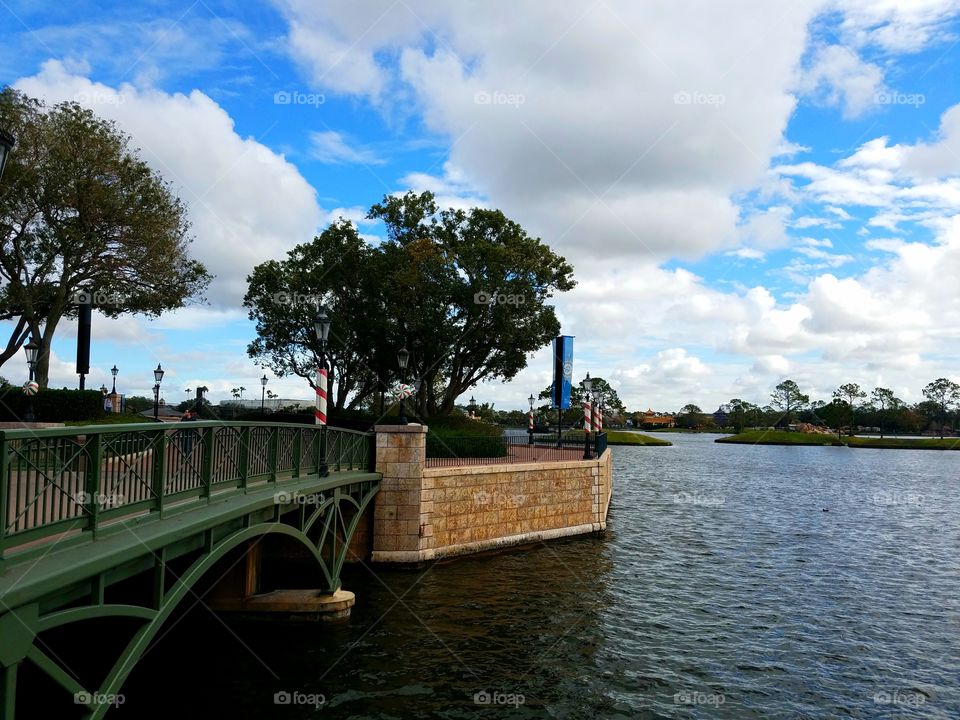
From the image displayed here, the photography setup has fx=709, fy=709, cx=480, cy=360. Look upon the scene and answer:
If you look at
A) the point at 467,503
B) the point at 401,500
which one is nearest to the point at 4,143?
the point at 401,500

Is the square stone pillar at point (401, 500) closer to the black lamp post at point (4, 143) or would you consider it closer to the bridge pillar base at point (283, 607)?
the bridge pillar base at point (283, 607)

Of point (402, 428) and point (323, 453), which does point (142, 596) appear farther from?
point (402, 428)

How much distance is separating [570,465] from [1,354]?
79.5 feet

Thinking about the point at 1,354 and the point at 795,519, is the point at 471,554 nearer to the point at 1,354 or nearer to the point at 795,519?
the point at 795,519

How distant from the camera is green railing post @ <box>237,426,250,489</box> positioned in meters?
10.8

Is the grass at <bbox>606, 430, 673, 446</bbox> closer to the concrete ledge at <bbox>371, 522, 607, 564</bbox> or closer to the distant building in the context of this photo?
the distant building

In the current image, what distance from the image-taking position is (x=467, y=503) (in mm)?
A: 20781

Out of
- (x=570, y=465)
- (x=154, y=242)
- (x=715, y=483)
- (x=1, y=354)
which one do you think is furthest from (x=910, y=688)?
(x=715, y=483)

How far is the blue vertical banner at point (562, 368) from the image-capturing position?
3494 centimetres

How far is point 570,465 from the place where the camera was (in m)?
24.2

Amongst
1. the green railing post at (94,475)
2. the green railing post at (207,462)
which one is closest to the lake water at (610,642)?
the green railing post at (207,462)

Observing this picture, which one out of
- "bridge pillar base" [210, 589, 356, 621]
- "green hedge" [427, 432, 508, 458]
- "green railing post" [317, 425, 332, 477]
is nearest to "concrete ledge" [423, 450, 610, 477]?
"green hedge" [427, 432, 508, 458]

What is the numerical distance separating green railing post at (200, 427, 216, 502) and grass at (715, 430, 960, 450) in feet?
436

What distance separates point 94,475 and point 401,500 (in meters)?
12.8
